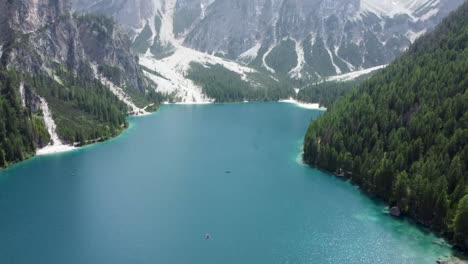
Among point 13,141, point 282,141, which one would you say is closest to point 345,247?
point 282,141

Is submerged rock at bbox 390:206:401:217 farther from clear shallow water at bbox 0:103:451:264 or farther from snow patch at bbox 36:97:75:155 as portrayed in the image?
snow patch at bbox 36:97:75:155

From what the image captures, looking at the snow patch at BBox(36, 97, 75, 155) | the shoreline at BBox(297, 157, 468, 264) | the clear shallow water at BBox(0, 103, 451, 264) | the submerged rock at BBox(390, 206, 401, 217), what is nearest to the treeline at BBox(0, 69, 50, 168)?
the snow patch at BBox(36, 97, 75, 155)

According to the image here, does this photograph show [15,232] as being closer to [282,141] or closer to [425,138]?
[425,138]

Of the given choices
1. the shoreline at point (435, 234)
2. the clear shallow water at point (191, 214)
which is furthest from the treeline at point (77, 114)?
the shoreline at point (435, 234)

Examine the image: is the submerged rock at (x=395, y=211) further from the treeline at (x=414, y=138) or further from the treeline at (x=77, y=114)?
the treeline at (x=77, y=114)

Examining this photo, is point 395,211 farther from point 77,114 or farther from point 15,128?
point 77,114

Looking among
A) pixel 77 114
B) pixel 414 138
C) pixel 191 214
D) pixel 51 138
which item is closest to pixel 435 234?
pixel 414 138
